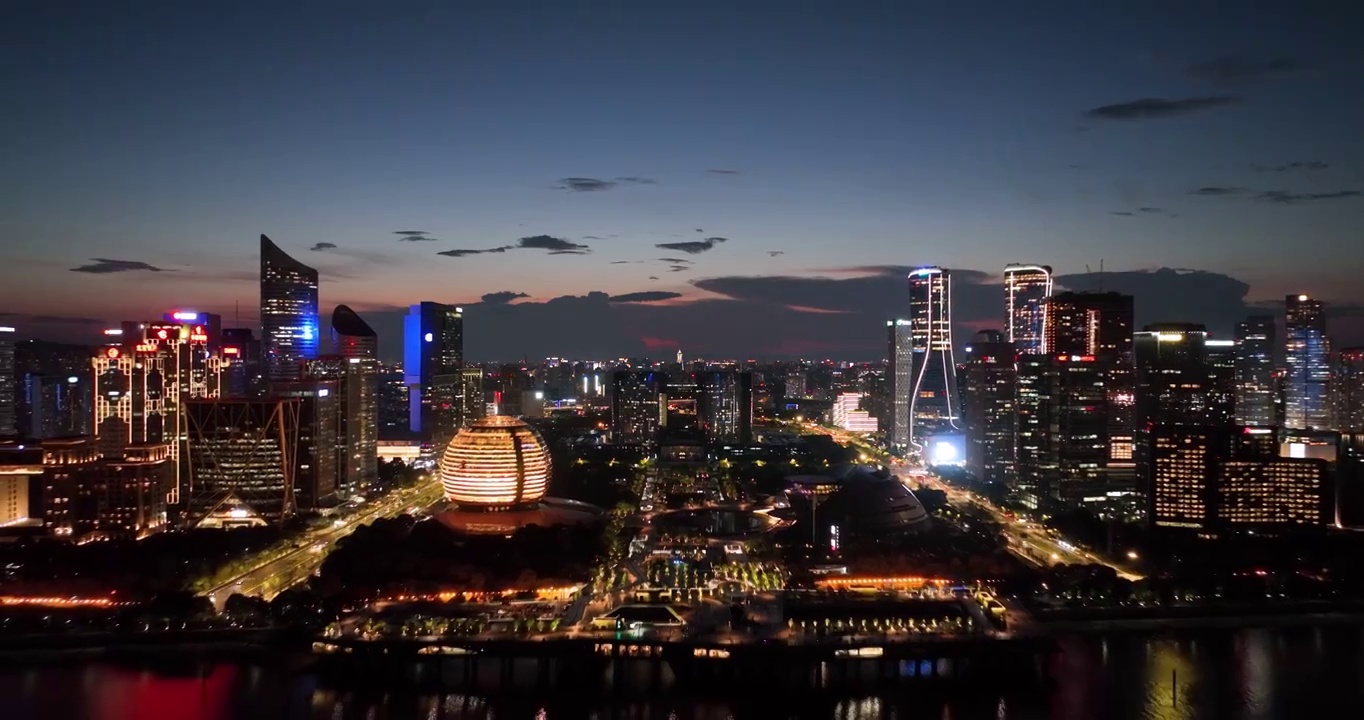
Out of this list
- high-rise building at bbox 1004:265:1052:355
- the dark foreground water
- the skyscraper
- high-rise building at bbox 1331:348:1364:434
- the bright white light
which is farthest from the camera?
high-rise building at bbox 1004:265:1052:355

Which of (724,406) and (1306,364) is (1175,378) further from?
(724,406)

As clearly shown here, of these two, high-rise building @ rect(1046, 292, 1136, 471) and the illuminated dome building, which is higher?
high-rise building @ rect(1046, 292, 1136, 471)

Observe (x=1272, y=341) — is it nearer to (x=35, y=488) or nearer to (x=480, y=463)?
(x=480, y=463)

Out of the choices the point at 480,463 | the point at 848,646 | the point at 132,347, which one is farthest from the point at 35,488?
the point at 848,646

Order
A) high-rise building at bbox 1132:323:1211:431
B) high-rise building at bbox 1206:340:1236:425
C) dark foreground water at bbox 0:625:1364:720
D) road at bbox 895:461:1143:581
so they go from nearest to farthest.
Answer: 1. dark foreground water at bbox 0:625:1364:720
2. road at bbox 895:461:1143:581
3. high-rise building at bbox 1206:340:1236:425
4. high-rise building at bbox 1132:323:1211:431

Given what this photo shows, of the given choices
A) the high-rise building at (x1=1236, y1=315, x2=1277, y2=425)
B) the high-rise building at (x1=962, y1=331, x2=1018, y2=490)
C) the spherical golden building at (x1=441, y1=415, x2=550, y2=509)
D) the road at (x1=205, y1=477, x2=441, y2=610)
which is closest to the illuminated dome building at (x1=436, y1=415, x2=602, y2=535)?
the spherical golden building at (x1=441, y1=415, x2=550, y2=509)

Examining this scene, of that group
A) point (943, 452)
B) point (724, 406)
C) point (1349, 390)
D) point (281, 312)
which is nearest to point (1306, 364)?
point (1349, 390)

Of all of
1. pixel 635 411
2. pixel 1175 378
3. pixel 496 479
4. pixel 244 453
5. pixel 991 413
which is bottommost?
pixel 496 479

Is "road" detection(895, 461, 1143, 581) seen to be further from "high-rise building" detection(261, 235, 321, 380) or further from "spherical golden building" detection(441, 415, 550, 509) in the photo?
"high-rise building" detection(261, 235, 321, 380)
